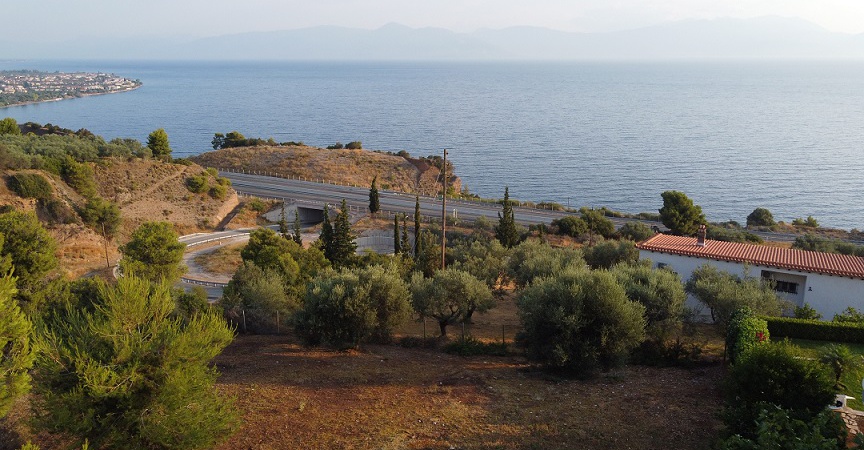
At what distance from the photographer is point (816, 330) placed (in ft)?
65.2

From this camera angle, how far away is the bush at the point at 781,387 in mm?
12555

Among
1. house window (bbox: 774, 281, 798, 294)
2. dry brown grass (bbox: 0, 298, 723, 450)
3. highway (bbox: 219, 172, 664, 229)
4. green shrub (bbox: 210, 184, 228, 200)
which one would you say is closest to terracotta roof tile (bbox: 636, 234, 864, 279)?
house window (bbox: 774, 281, 798, 294)

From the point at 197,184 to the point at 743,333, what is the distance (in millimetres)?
50197

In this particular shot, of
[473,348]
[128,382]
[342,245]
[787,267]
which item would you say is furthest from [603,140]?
[128,382]

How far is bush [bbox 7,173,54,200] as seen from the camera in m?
43.0

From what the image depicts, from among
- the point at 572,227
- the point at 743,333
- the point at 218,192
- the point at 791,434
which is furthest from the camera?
the point at 218,192

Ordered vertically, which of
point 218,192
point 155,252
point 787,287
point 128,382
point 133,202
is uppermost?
point 128,382

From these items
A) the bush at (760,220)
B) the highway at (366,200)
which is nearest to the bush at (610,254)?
the highway at (366,200)

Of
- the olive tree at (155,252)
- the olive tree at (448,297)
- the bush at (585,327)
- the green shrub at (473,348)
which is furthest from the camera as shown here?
the olive tree at (155,252)

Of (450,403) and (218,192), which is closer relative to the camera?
(450,403)

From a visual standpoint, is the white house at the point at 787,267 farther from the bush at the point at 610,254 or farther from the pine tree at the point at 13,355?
the pine tree at the point at 13,355

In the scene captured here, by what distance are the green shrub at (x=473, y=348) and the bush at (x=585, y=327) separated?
2.37 meters

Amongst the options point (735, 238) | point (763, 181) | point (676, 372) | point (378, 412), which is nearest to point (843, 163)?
point (763, 181)

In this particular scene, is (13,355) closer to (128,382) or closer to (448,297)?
(128,382)
